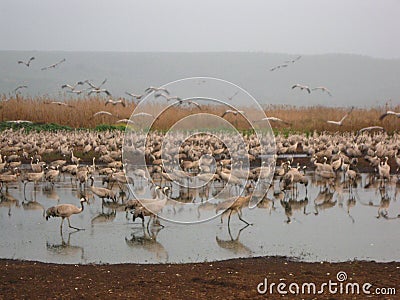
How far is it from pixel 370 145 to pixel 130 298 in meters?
15.8

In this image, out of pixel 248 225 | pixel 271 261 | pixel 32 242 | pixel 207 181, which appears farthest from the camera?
pixel 207 181

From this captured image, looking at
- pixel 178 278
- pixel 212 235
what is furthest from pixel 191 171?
pixel 178 278

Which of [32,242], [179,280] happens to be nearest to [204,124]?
[32,242]

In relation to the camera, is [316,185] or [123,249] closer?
[123,249]

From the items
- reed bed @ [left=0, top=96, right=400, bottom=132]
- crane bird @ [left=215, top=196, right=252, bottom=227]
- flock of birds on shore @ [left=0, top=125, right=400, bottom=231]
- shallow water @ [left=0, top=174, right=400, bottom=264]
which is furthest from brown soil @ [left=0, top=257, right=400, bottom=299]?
reed bed @ [left=0, top=96, right=400, bottom=132]

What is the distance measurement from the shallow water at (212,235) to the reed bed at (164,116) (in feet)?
52.5

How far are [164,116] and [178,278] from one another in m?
22.8

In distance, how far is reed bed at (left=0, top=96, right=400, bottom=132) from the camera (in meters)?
29.9

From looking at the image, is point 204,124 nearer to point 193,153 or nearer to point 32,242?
point 193,153

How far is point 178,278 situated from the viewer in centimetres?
763

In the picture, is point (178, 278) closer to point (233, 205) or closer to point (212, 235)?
point (212, 235)

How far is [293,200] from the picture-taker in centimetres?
1400

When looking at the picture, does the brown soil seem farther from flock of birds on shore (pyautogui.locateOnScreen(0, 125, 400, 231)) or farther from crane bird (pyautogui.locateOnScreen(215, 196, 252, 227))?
flock of birds on shore (pyautogui.locateOnScreen(0, 125, 400, 231))

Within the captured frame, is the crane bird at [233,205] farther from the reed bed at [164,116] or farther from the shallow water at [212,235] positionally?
the reed bed at [164,116]
